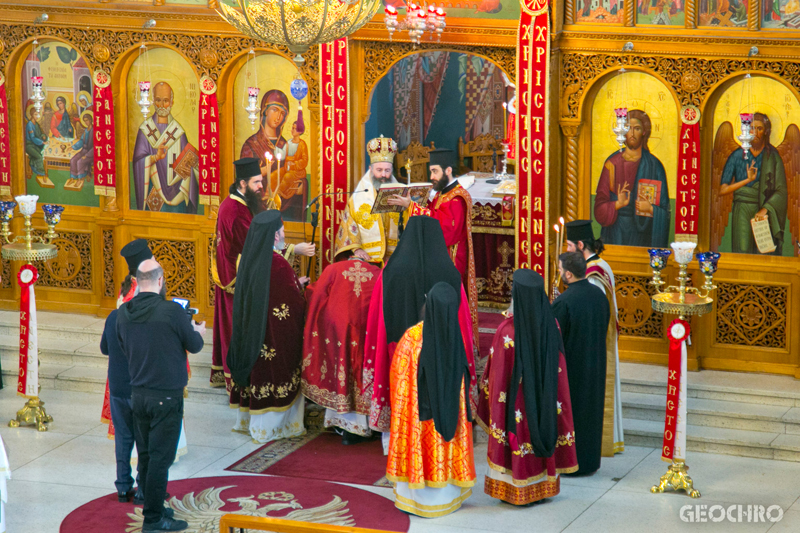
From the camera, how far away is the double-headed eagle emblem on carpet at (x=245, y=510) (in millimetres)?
7789

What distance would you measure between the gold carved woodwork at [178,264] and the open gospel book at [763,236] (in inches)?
210

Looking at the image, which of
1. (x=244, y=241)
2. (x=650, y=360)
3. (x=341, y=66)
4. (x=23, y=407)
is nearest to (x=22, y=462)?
(x=23, y=407)

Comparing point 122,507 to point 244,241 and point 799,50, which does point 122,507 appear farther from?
point 799,50

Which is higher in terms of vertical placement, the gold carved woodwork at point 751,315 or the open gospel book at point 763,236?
the open gospel book at point 763,236

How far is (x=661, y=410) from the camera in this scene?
31.2ft

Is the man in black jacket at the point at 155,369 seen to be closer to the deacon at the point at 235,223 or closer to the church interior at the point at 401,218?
the church interior at the point at 401,218

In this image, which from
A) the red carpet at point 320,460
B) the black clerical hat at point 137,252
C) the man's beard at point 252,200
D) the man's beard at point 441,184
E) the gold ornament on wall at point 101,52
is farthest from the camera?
the gold ornament on wall at point 101,52

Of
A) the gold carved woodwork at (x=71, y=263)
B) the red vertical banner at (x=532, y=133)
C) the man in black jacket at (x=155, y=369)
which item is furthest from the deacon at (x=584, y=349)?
the gold carved woodwork at (x=71, y=263)

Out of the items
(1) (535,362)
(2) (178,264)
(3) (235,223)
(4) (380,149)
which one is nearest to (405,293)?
(1) (535,362)

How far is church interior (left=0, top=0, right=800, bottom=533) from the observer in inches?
324

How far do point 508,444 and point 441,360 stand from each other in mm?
855

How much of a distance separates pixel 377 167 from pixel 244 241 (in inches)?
54.9

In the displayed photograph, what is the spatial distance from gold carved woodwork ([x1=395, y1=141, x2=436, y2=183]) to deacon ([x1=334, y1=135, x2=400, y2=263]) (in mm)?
2732

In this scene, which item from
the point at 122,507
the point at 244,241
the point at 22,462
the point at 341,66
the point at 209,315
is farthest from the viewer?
the point at 209,315
